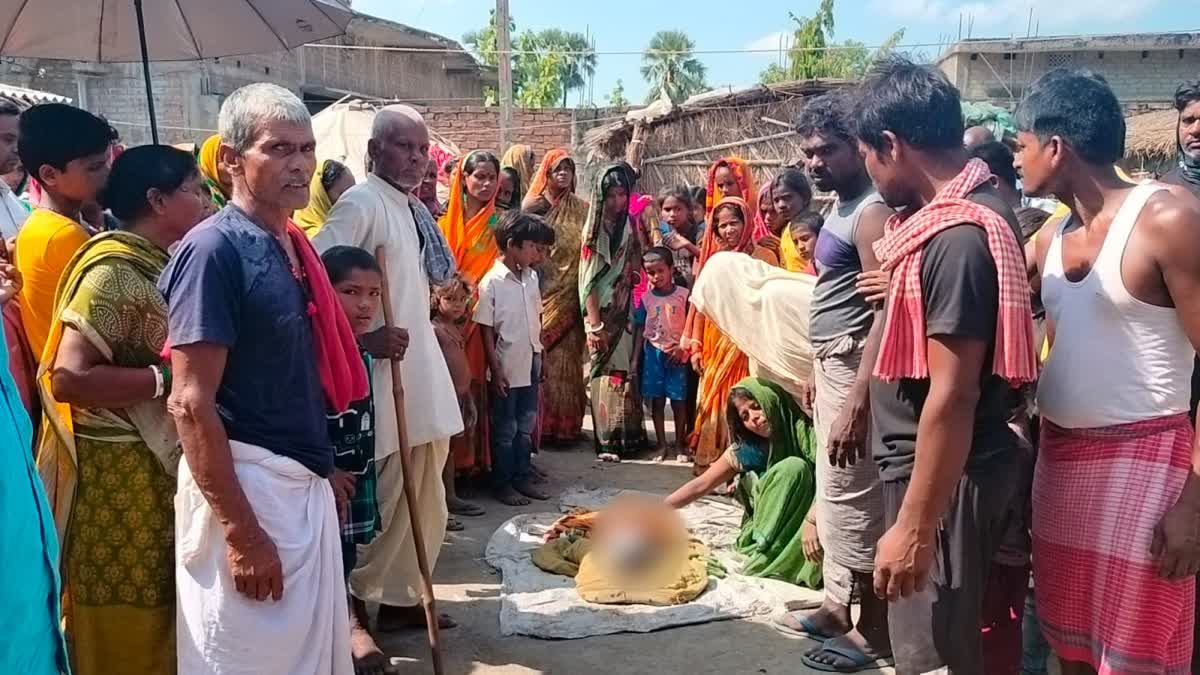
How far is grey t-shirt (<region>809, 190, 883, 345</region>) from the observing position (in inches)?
135

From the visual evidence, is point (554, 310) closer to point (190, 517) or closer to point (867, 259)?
point (867, 259)

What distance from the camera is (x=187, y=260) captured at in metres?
2.07

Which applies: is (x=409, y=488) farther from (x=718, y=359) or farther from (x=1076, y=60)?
(x=1076, y=60)

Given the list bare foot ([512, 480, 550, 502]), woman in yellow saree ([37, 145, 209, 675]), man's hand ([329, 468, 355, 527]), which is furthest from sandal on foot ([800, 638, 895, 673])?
bare foot ([512, 480, 550, 502])

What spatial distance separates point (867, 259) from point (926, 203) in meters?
0.91

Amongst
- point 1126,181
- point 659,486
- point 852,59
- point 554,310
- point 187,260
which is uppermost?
point 852,59

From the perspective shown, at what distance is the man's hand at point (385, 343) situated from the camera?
3199 millimetres

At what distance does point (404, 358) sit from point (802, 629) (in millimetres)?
2094

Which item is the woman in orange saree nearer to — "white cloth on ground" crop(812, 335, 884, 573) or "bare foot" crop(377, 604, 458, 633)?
"white cloth on ground" crop(812, 335, 884, 573)

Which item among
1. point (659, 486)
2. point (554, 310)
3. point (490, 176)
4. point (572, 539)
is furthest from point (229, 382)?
point (554, 310)

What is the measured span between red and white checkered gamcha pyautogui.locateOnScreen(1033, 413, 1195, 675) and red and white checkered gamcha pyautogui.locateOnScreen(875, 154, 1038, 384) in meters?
0.39

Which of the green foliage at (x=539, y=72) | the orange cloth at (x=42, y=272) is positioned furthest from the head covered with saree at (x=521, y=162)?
the green foliage at (x=539, y=72)

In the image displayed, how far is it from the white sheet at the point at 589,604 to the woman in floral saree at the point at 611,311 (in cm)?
199

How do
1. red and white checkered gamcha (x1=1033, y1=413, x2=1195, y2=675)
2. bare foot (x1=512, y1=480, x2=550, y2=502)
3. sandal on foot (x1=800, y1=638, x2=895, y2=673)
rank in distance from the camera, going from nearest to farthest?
1. red and white checkered gamcha (x1=1033, y1=413, x2=1195, y2=675)
2. sandal on foot (x1=800, y1=638, x2=895, y2=673)
3. bare foot (x1=512, y1=480, x2=550, y2=502)
